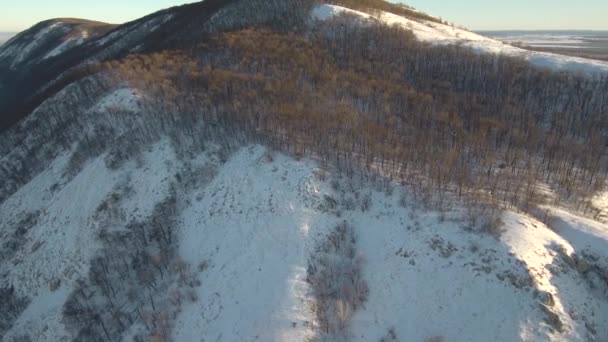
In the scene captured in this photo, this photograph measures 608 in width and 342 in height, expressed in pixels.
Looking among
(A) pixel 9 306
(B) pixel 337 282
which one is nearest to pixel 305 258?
(B) pixel 337 282

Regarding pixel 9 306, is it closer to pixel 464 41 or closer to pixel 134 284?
pixel 134 284

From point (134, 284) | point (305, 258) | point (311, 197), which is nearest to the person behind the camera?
point (305, 258)

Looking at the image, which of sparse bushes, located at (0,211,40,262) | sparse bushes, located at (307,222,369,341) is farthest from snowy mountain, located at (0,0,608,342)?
sparse bushes, located at (0,211,40,262)

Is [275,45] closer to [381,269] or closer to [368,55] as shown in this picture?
[368,55]

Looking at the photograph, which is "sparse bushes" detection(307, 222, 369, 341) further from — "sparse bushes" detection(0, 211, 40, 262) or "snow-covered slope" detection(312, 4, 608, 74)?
"snow-covered slope" detection(312, 4, 608, 74)

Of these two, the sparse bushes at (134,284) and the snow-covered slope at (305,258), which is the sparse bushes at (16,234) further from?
the sparse bushes at (134,284)

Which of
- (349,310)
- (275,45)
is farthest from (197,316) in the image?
(275,45)
